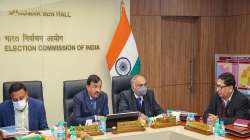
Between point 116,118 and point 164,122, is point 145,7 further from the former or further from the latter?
point 116,118

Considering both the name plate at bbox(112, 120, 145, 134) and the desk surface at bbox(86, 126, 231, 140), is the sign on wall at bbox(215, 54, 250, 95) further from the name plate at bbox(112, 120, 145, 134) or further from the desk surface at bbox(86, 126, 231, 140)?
the name plate at bbox(112, 120, 145, 134)

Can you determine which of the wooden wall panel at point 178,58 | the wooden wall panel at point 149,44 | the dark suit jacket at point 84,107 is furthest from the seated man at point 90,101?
the wooden wall panel at point 178,58

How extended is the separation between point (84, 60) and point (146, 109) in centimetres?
149

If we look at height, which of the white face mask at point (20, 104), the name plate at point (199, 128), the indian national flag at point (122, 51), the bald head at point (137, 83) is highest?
the indian national flag at point (122, 51)

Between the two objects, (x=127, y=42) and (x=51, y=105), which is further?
(x=127, y=42)

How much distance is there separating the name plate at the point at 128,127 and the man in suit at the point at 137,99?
3.15ft

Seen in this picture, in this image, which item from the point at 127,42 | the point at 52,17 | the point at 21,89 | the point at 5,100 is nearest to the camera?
the point at 21,89

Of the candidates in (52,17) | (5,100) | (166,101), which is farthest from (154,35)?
(5,100)

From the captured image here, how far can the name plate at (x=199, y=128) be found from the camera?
3.24 metres

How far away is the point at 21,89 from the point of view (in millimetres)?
3705

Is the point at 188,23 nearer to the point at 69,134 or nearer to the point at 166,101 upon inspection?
the point at 166,101

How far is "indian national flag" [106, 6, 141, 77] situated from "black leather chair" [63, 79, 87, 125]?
1260 millimetres

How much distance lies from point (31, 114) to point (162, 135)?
1369 mm

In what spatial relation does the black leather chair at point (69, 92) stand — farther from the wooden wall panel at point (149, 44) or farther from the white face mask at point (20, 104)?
the wooden wall panel at point (149, 44)
